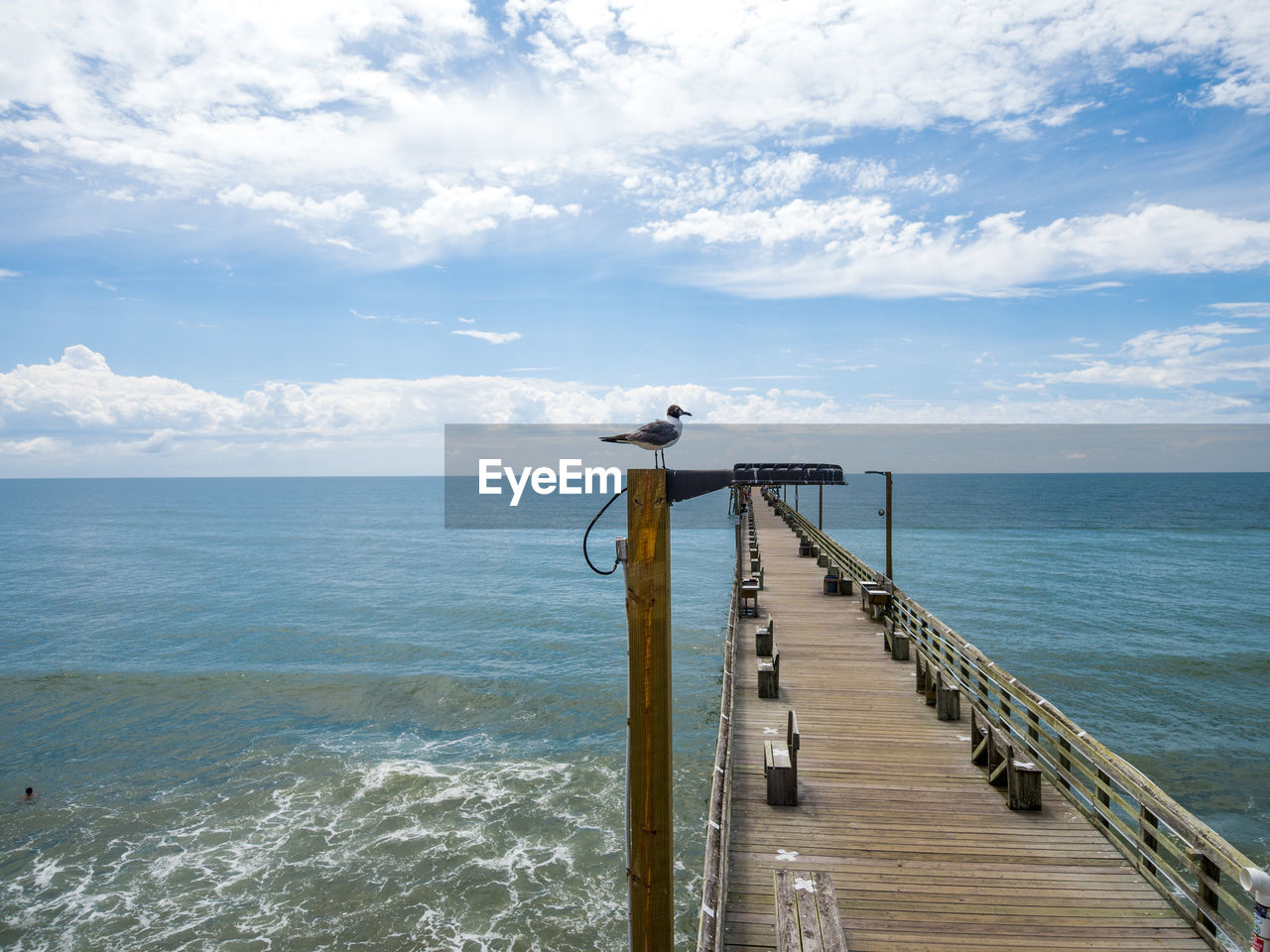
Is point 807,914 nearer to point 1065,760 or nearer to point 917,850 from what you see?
point 917,850

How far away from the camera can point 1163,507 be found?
125438 mm

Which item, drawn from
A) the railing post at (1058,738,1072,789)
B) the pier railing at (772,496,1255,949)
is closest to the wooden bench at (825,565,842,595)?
the pier railing at (772,496,1255,949)

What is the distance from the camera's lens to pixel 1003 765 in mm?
9523

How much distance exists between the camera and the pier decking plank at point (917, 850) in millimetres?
6734

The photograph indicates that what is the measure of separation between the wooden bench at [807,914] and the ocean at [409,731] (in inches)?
247

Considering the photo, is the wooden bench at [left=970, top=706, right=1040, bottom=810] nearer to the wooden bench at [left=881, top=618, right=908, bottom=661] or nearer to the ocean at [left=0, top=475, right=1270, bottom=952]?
the wooden bench at [left=881, top=618, right=908, bottom=661]

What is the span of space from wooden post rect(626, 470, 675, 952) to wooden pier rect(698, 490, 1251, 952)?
7.68ft

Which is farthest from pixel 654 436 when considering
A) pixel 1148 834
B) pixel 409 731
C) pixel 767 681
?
pixel 409 731

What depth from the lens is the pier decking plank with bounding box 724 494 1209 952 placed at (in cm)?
673

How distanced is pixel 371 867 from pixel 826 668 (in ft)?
32.3

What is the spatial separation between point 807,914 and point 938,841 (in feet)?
10.9

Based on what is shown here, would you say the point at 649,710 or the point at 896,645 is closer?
the point at 649,710

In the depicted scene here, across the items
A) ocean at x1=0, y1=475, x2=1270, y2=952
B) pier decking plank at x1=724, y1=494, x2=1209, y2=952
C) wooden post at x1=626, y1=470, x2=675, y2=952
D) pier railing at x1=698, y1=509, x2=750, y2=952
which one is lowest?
ocean at x1=0, y1=475, x2=1270, y2=952

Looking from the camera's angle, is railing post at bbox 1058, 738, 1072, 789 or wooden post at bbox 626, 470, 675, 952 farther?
railing post at bbox 1058, 738, 1072, 789
